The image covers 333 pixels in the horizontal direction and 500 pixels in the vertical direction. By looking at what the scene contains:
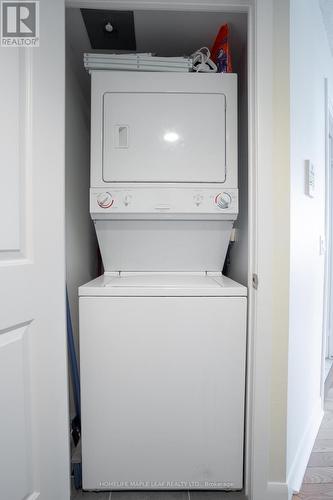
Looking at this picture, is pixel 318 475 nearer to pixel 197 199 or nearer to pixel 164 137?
pixel 197 199

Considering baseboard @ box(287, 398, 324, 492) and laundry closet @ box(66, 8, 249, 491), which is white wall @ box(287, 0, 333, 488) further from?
laundry closet @ box(66, 8, 249, 491)

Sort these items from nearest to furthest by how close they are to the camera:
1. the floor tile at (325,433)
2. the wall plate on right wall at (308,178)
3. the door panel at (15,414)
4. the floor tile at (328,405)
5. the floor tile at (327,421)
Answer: the door panel at (15,414) < the wall plate on right wall at (308,178) < the floor tile at (325,433) < the floor tile at (327,421) < the floor tile at (328,405)

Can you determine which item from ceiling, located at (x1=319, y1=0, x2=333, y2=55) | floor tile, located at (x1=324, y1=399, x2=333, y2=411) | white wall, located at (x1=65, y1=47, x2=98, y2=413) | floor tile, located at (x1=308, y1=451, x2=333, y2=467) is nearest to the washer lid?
white wall, located at (x1=65, y1=47, x2=98, y2=413)

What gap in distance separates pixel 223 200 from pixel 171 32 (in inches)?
37.9

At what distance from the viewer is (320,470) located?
1.47 meters

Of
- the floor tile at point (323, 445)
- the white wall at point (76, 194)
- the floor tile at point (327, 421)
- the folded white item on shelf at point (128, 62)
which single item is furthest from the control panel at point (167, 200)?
the floor tile at point (327, 421)

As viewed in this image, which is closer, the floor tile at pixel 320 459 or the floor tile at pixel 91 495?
the floor tile at pixel 91 495

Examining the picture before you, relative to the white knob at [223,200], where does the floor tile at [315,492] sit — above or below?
below

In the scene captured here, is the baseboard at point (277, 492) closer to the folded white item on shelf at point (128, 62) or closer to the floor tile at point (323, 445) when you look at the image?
the floor tile at point (323, 445)

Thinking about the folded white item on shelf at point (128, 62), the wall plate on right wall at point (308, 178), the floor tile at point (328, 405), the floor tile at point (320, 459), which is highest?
the folded white item on shelf at point (128, 62)

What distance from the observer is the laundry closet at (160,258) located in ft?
3.96

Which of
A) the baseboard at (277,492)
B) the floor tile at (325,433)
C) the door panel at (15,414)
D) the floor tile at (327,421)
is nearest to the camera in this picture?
the door panel at (15,414)

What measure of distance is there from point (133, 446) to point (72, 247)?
102cm

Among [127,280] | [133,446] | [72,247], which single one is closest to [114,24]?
[72,247]
